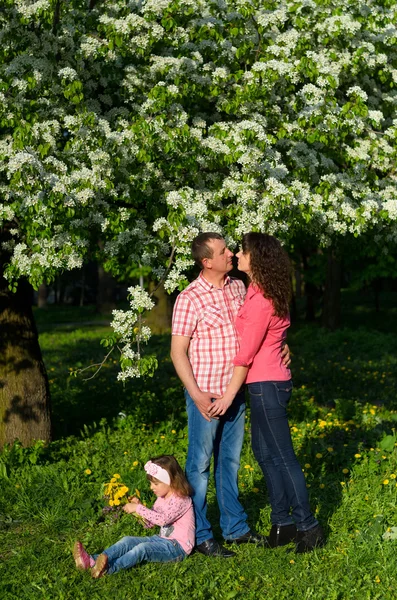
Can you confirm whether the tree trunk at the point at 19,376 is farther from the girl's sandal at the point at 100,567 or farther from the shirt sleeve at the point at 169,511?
the girl's sandal at the point at 100,567

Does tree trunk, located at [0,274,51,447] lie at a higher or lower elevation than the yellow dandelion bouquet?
higher

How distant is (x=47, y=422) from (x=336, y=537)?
14.6 feet

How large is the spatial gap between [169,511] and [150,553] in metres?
0.31

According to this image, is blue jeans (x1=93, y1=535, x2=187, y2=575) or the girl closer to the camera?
blue jeans (x1=93, y1=535, x2=187, y2=575)

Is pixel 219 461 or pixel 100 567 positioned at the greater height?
pixel 219 461

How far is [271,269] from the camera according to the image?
5.84m

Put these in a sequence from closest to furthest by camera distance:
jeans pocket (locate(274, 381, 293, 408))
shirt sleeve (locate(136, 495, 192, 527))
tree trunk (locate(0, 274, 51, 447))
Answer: shirt sleeve (locate(136, 495, 192, 527)) < jeans pocket (locate(274, 381, 293, 408)) < tree trunk (locate(0, 274, 51, 447))

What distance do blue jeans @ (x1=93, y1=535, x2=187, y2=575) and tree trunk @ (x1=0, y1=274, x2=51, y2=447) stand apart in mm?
3940

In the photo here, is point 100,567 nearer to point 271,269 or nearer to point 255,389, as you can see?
point 255,389

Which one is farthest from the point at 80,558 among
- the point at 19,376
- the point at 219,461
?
the point at 19,376

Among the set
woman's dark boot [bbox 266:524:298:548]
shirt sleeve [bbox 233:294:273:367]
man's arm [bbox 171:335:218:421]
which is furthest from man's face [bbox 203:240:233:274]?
woman's dark boot [bbox 266:524:298:548]

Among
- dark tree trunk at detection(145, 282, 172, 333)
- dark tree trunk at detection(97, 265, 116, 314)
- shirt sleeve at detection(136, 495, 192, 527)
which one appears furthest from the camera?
dark tree trunk at detection(97, 265, 116, 314)

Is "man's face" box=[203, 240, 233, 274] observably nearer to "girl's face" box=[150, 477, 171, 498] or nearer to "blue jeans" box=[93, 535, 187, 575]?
"girl's face" box=[150, 477, 171, 498]

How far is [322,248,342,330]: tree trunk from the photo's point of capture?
2275 cm
